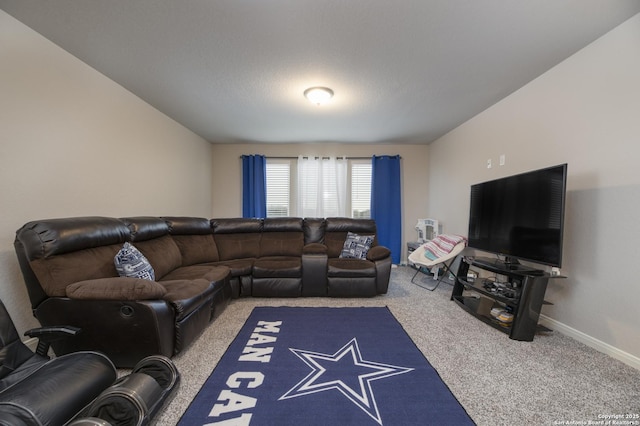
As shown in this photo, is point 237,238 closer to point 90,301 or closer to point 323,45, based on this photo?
point 90,301

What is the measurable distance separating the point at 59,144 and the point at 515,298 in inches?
167

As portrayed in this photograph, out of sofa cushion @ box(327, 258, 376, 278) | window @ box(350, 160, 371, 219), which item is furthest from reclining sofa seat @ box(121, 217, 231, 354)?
window @ box(350, 160, 371, 219)

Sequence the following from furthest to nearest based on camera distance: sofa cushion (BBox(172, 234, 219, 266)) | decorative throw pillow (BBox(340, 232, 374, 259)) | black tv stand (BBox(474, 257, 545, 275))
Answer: decorative throw pillow (BBox(340, 232, 374, 259)), sofa cushion (BBox(172, 234, 219, 266)), black tv stand (BBox(474, 257, 545, 275))

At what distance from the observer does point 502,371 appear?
171cm

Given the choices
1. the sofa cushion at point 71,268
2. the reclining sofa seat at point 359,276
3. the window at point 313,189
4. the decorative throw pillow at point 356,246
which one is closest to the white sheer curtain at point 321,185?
the window at point 313,189

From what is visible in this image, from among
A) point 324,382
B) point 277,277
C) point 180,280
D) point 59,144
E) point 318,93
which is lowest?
point 324,382

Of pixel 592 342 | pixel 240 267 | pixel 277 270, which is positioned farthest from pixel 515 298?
pixel 240 267

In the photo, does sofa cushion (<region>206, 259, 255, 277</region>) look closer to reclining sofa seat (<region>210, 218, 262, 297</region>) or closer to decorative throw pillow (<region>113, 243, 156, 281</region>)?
reclining sofa seat (<region>210, 218, 262, 297</region>)

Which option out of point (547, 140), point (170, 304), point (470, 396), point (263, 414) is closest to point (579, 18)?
point (547, 140)

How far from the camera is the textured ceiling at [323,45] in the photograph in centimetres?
165

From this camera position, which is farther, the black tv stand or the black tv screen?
the black tv stand

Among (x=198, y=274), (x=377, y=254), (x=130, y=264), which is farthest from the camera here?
(x=377, y=254)

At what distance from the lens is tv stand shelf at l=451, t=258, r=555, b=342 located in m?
2.08

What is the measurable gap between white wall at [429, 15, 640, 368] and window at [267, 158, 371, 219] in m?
2.74
